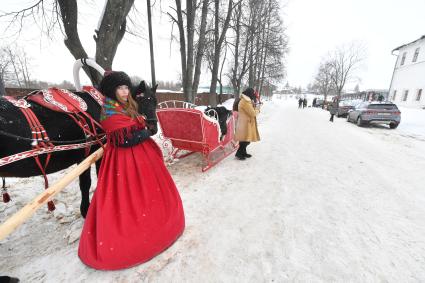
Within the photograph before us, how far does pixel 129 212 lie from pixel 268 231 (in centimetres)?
153

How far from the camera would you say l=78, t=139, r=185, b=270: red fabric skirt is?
1.81 metres

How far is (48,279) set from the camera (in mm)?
1813

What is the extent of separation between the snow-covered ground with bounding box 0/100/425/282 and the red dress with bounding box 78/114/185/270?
149mm

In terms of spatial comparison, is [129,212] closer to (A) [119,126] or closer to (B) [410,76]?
(A) [119,126]

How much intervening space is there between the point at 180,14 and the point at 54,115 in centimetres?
806

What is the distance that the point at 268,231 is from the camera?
241 cm

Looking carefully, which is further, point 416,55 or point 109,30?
point 416,55

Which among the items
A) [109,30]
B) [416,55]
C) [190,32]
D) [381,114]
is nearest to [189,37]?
[190,32]

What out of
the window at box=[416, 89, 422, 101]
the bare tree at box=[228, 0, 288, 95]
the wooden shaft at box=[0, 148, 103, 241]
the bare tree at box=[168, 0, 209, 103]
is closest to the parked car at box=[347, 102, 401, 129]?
the bare tree at box=[228, 0, 288, 95]

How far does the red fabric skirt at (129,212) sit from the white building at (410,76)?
26.6 metres

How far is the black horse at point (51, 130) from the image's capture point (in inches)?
60.8

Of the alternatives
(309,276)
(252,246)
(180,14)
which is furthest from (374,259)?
(180,14)

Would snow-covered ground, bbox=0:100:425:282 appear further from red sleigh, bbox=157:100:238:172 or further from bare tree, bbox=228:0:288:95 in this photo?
bare tree, bbox=228:0:288:95

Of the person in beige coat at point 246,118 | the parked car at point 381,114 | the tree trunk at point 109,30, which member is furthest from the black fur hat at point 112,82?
the parked car at point 381,114
